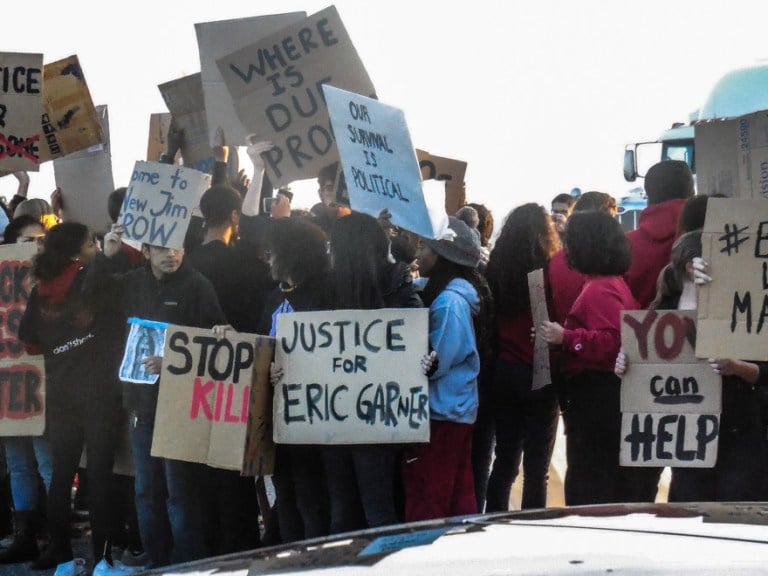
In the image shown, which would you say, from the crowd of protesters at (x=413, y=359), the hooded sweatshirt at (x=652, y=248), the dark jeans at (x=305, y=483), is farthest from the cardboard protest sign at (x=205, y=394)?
the hooded sweatshirt at (x=652, y=248)

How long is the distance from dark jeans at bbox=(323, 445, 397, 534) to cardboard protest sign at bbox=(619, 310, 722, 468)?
42.5 inches

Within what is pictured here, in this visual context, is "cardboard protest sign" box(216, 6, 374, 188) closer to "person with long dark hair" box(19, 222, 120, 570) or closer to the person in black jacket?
the person in black jacket

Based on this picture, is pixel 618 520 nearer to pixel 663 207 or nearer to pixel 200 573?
pixel 200 573

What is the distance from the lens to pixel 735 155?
6.57 meters

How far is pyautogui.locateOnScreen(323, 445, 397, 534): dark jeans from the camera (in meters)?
6.33

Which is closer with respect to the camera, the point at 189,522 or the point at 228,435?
the point at 228,435

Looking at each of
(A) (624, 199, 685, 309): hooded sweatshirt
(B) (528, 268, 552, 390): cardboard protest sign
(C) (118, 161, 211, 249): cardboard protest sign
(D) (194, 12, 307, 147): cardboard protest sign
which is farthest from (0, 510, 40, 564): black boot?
(A) (624, 199, 685, 309): hooded sweatshirt

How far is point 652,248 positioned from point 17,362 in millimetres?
3673

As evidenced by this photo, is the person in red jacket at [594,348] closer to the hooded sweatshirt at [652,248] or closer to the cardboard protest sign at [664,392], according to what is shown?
the cardboard protest sign at [664,392]

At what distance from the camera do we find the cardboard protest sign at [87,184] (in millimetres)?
8950

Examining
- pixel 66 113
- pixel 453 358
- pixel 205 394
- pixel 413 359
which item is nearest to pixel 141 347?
pixel 205 394

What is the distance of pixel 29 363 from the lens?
8039mm

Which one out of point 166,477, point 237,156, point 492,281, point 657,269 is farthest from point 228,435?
point 237,156

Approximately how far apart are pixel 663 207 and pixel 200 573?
4269 mm
